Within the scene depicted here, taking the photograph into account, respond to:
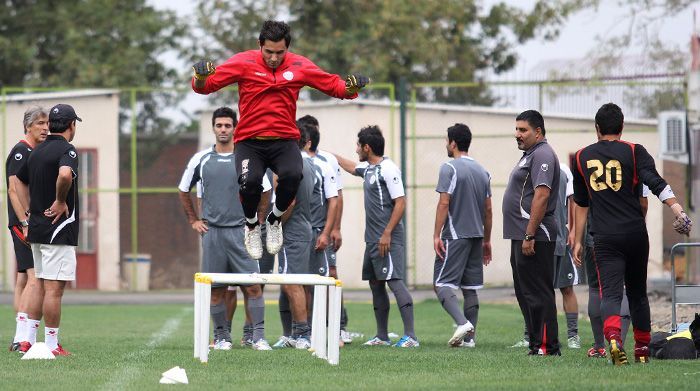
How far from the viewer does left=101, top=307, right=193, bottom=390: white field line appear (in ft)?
28.4

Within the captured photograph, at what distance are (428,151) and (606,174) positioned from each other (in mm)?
14798

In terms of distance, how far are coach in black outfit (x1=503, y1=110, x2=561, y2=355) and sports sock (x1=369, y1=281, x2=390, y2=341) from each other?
2188 mm

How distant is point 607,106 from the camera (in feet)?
32.6

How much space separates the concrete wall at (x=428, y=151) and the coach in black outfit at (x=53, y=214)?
13309 millimetres

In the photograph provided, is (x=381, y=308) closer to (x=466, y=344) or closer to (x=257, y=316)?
(x=466, y=344)

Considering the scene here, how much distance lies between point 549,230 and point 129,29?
24.5m

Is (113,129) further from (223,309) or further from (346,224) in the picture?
(223,309)

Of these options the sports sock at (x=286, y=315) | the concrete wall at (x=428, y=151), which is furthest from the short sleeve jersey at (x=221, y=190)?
the concrete wall at (x=428, y=151)

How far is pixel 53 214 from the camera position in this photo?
10711 millimetres

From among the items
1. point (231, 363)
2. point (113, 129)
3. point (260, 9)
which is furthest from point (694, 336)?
point (260, 9)

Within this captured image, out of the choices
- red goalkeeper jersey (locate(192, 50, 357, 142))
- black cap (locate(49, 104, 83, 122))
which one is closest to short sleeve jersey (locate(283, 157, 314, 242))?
red goalkeeper jersey (locate(192, 50, 357, 142))

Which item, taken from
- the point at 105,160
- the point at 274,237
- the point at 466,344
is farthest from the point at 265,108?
the point at 105,160

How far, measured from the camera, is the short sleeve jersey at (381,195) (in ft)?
41.7

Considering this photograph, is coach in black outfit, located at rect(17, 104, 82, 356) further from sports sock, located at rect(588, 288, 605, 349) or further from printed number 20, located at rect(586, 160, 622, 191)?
sports sock, located at rect(588, 288, 605, 349)
